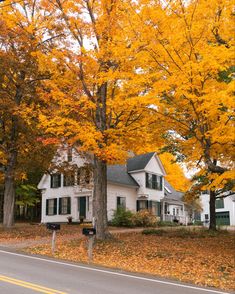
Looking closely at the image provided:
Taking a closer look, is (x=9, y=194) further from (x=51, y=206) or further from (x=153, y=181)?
(x=153, y=181)

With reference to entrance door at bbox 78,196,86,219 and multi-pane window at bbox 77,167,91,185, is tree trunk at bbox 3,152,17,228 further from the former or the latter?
entrance door at bbox 78,196,86,219

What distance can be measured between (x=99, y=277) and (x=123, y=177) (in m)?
29.1

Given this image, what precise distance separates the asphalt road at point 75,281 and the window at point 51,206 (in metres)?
27.2

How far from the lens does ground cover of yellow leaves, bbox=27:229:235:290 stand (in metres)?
12.2

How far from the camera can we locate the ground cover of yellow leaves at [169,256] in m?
12.2

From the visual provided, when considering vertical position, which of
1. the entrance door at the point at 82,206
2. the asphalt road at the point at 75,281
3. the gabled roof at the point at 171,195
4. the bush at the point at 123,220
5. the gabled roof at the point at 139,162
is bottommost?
the asphalt road at the point at 75,281

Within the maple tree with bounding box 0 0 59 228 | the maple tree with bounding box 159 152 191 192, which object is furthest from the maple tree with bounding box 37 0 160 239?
the maple tree with bounding box 159 152 191 192

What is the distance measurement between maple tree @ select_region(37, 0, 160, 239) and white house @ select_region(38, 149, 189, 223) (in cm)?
1778

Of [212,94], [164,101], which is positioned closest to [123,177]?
[164,101]

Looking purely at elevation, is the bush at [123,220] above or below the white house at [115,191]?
below

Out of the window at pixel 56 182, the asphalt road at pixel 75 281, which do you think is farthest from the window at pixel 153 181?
the asphalt road at pixel 75 281

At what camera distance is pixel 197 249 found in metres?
17.8

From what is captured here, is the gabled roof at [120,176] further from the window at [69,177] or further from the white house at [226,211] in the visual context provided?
the white house at [226,211]

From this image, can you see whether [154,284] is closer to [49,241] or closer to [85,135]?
[85,135]
